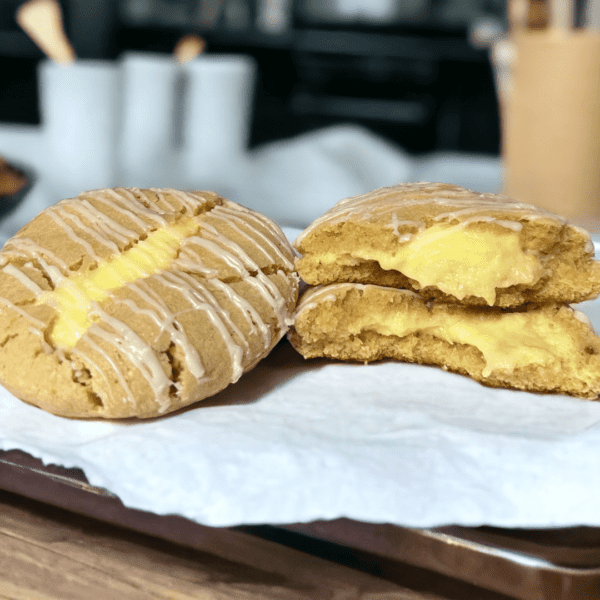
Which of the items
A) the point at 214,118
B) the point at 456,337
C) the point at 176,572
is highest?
the point at 214,118

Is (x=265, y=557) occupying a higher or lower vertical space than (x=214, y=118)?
lower

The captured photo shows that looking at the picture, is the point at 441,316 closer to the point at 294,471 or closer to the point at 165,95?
the point at 294,471

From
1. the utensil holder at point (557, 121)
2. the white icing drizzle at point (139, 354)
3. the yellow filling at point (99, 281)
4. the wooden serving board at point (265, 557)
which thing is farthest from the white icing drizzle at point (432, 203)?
the utensil holder at point (557, 121)

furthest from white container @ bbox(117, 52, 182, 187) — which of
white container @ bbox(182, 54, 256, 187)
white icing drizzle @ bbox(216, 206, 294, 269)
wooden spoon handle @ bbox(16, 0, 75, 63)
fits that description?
white icing drizzle @ bbox(216, 206, 294, 269)

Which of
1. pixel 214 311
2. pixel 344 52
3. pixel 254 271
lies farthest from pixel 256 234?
pixel 344 52

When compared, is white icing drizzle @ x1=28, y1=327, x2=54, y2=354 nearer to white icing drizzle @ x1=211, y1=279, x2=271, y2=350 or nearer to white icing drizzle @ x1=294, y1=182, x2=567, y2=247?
white icing drizzle @ x1=211, y1=279, x2=271, y2=350

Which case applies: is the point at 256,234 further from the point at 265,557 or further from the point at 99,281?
the point at 265,557

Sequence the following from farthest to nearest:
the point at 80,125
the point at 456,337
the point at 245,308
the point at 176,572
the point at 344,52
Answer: the point at 344,52
the point at 80,125
the point at 456,337
the point at 245,308
the point at 176,572
